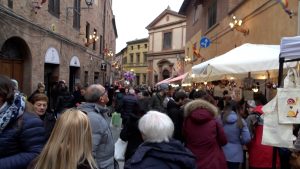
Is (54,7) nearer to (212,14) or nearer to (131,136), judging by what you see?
(212,14)

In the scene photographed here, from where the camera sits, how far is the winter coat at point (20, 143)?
298 centimetres

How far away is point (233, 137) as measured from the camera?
19.1 ft

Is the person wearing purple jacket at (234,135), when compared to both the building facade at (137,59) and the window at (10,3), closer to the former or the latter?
the window at (10,3)

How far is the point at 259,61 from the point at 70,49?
14866 millimetres

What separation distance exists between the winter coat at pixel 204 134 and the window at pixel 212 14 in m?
19.1

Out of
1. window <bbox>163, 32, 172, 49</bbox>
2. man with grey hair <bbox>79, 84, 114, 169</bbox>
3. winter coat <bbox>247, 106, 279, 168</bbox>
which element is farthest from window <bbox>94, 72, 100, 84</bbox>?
man with grey hair <bbox>79, 84, 114, 169</bbox>

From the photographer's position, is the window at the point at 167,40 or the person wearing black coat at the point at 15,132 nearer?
the person wearing black coat at the point at 15,132

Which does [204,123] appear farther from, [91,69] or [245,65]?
[91,69]

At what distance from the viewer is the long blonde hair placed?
2.48 m

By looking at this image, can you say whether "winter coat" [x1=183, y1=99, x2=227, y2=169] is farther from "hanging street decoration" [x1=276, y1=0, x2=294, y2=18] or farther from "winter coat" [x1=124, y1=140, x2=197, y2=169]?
"hanging street decoration" [x1=276, y1=0, x2=294, y2=18]

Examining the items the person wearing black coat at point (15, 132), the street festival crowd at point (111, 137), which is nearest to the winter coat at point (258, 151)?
the street festival crowd at point (111, 137)

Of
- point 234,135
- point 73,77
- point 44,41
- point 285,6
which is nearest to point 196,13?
point 73,77

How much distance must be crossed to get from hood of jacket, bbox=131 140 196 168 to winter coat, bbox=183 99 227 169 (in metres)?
1.89

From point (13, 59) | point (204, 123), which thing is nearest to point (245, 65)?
point (204, 123)
